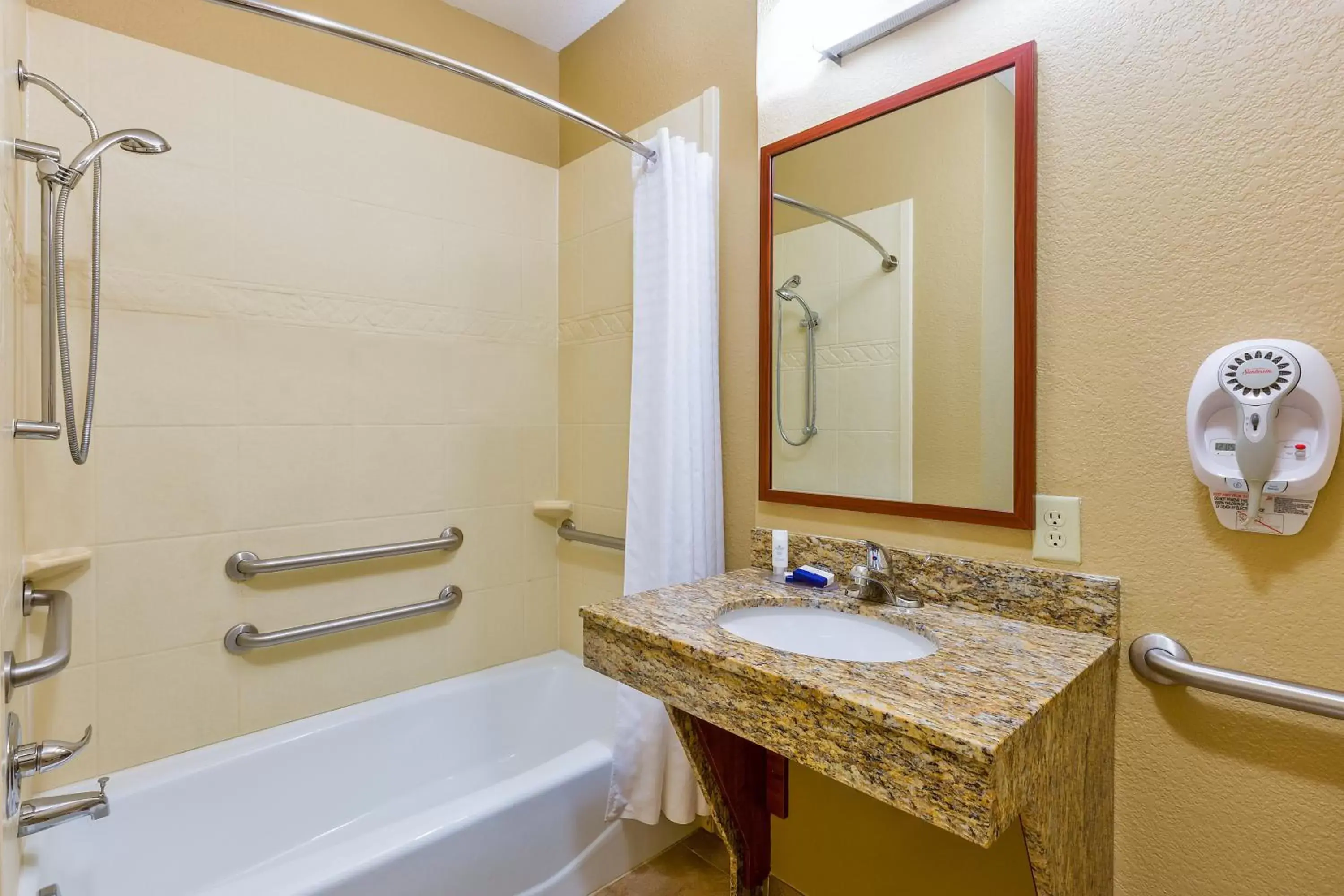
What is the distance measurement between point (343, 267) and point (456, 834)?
58.7 inches

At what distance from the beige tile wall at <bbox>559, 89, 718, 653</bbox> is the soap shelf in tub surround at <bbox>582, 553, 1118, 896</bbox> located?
86 cm

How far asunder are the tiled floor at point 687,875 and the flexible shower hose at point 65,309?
1536 millimetres

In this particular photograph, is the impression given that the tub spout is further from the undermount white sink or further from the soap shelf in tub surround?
the undermount white sink

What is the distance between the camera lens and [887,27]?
128cm

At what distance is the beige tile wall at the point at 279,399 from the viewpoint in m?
1.45

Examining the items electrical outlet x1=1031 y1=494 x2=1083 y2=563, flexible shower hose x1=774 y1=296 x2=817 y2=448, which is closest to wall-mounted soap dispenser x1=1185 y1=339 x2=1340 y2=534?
electrical outlet x1=1031 y1=494 x2=1083 y2=563

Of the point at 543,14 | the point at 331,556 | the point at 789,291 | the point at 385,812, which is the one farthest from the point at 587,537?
the point at 543,14

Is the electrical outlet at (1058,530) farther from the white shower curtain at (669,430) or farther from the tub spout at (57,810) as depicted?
the tub spout at (57,810)

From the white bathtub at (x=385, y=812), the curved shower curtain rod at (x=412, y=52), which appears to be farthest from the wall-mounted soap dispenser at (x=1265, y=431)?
the white bathtub at (x=385, y=812)

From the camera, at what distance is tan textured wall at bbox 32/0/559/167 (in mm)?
1522

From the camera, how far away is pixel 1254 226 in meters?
0.91

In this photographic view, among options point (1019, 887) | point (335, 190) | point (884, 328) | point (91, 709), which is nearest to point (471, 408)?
point (335, 190)

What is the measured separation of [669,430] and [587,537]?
678 millimetres

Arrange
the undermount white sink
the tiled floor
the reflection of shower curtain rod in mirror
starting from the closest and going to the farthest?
the undermount white sink < the reflection of shower curtain rod in mirror < the tiled floor
